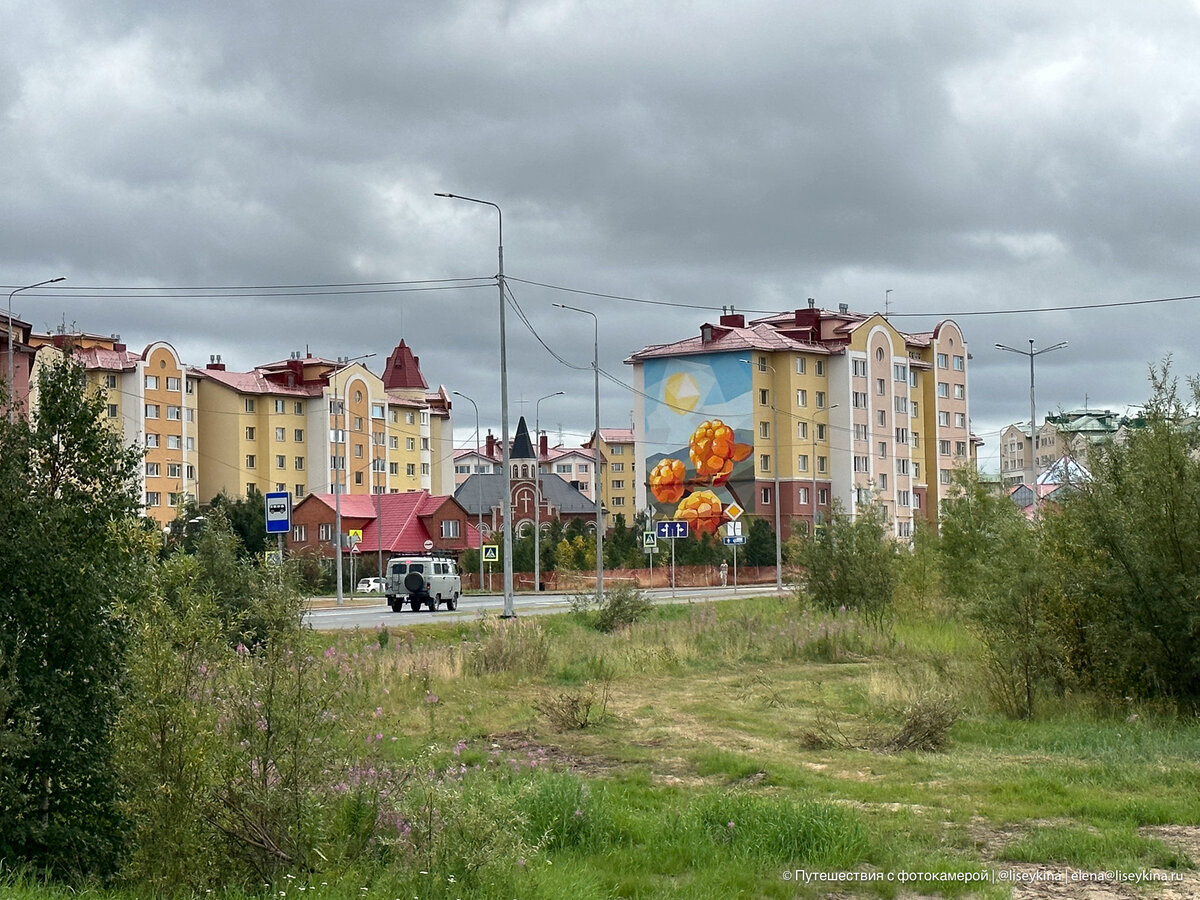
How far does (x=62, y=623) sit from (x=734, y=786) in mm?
6071

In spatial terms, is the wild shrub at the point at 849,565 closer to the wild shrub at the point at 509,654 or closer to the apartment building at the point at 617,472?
the wild shrub at the point at 509,654

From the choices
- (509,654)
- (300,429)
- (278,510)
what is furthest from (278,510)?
(300,429)

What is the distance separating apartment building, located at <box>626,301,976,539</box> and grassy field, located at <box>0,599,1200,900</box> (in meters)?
77.8

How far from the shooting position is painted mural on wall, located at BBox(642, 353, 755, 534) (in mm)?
98688

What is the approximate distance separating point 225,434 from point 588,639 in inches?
3583

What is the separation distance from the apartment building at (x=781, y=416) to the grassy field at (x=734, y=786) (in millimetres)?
77787

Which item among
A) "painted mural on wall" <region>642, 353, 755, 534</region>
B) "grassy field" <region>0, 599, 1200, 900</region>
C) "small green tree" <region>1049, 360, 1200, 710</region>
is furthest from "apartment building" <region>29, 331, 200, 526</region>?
"small green tree" <region>1049, 360, 1200, 710</region>

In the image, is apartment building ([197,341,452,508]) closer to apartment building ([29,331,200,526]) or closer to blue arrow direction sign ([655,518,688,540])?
apartment building ([29,331,200,526])

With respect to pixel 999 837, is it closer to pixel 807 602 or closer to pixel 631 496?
pixel 807 602

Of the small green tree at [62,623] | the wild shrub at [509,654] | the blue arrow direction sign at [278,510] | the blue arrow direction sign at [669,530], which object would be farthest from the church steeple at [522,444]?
the small green tree at [62,623]

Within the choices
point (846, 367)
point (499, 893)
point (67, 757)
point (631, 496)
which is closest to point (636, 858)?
point (499, 893)

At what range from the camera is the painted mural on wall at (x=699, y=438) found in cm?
9869

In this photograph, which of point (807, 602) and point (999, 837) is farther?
point (807, 602)

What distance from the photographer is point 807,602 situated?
32.6 metres
